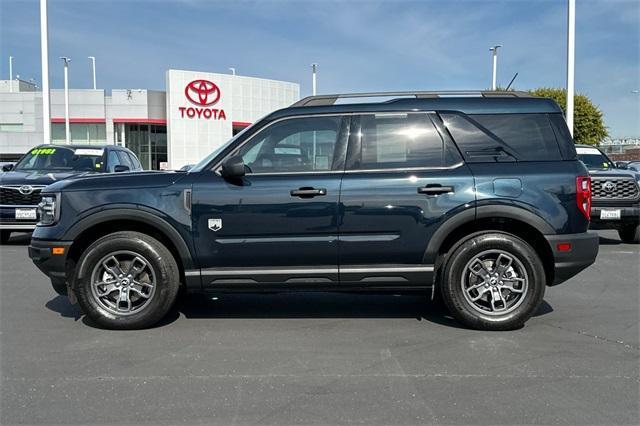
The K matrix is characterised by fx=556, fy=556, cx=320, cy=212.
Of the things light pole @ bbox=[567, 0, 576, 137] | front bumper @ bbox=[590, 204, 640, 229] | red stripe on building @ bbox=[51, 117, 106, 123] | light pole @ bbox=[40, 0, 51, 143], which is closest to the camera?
front bumper @ bbox=[590, 204, 640, 229]

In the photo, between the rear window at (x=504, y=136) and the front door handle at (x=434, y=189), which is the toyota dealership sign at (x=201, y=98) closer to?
the rear window at (x=504, y=136)

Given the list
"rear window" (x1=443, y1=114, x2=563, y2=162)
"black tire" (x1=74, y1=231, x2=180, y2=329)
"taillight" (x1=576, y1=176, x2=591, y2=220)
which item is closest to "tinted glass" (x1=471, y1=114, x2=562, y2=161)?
"rear window" (x1=443, y1=114, x2=563, y2=162)

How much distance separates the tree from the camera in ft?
142

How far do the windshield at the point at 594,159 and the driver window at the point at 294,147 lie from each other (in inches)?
310

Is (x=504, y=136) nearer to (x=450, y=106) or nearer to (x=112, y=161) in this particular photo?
(x=450, y=106)

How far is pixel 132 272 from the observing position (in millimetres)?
4957

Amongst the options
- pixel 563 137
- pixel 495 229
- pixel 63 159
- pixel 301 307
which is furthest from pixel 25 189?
pixel 563 137

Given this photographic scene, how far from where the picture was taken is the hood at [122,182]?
489 centimetres

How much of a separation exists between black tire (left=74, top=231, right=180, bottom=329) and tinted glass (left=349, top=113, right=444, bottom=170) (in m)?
1.90

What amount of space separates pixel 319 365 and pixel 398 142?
2.08 metres

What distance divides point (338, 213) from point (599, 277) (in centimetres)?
445

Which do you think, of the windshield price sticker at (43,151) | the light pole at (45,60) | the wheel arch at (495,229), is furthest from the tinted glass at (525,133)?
the light pole at (45,60)

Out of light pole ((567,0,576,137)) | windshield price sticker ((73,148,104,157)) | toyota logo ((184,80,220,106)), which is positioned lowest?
windshield price sticker ((73,148,104,157))

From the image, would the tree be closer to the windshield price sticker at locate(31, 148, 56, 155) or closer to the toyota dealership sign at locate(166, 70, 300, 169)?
the toyota dealership sign at locate(166, 70, 300, 169)
